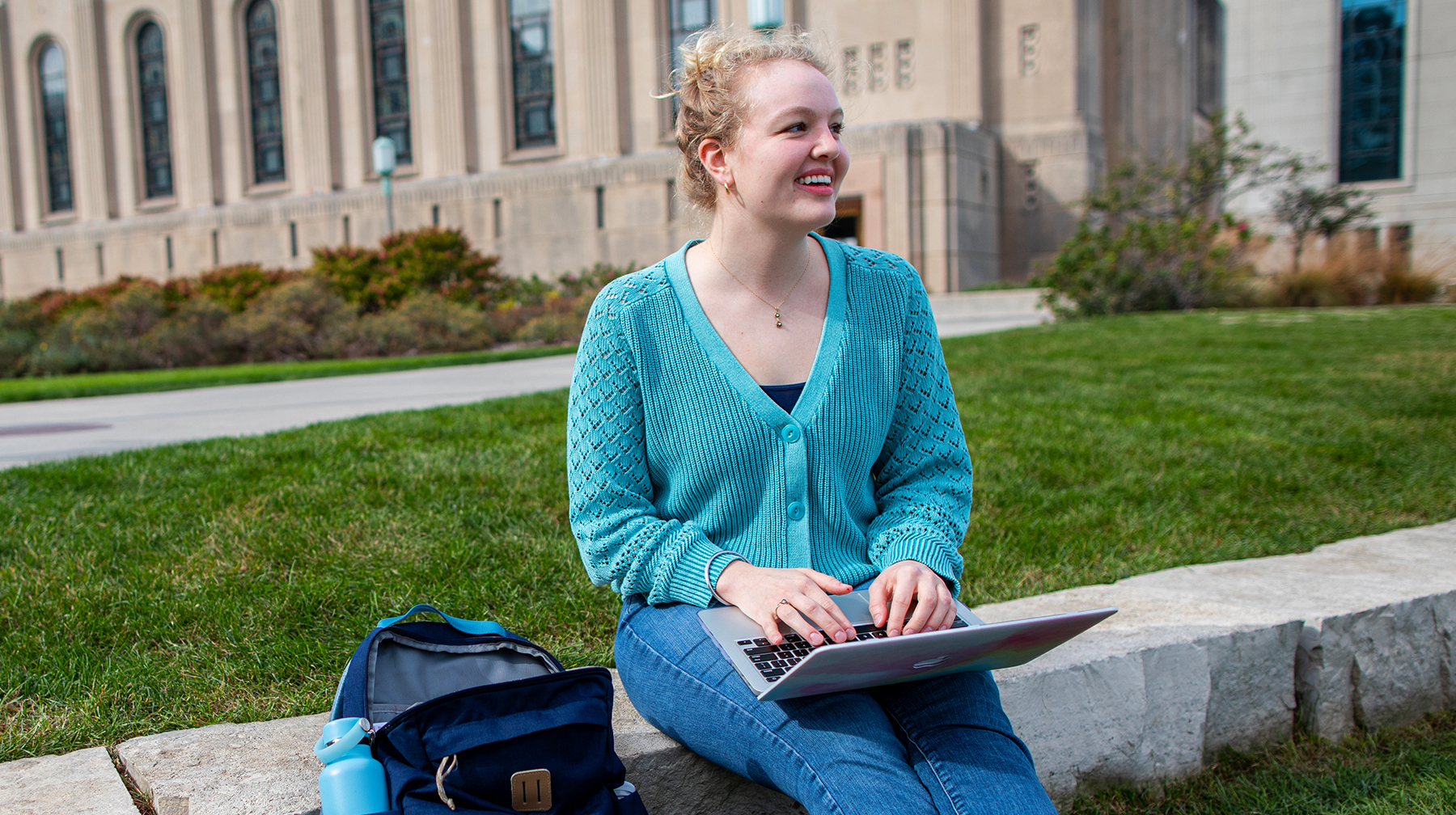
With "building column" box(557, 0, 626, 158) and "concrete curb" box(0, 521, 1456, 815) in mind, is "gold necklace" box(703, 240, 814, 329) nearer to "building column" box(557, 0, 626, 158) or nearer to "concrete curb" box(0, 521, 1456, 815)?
"concrete curb" box(0, 521, 1456, 815)

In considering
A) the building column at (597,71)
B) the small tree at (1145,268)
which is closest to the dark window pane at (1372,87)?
the small tree at (1145,268)

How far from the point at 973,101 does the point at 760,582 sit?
26.1 meters

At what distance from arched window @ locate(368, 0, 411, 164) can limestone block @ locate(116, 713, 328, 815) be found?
32178mm

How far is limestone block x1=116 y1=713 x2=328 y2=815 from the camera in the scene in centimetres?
188

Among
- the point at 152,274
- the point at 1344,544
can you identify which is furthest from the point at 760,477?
the point at 152,274

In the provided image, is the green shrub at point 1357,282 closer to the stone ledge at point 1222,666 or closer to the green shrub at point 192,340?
the stone ledge at point 1222,666

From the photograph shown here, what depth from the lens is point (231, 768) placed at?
2.00 meters

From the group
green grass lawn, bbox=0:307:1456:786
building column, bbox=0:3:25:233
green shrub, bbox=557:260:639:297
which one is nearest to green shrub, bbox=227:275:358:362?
green shrub, bbox=557:260:639:297

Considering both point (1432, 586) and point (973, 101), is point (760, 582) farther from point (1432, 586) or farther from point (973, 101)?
point (973, 101)

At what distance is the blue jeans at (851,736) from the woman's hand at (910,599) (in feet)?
0.38

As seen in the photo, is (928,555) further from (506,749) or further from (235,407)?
(235,407)

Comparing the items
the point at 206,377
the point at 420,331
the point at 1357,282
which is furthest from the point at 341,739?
the point at 1357,282

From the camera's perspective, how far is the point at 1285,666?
9.29 ft

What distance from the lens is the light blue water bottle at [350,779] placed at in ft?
5.46
